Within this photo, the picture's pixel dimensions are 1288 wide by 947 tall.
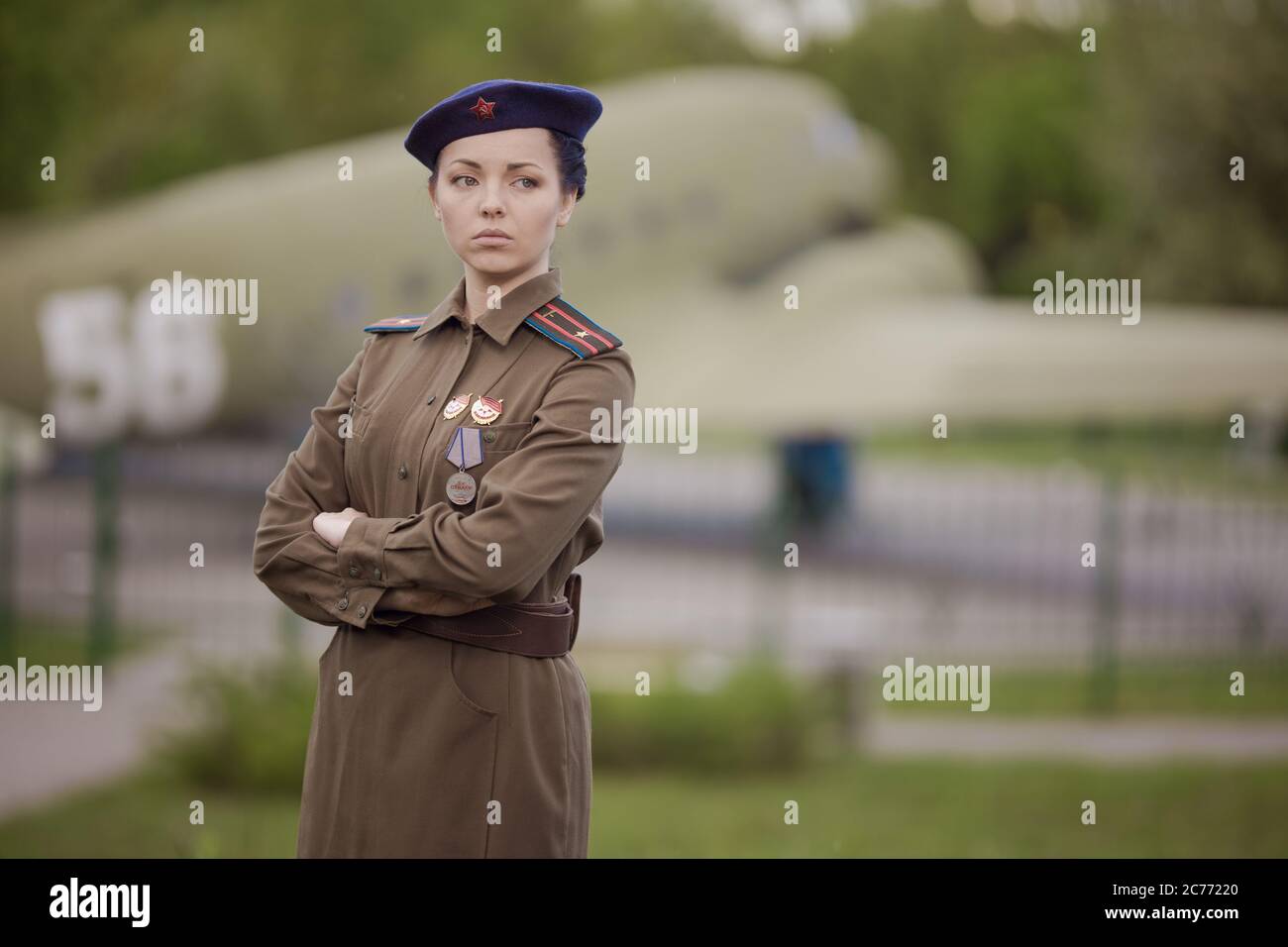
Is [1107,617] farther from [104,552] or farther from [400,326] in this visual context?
[400,326]

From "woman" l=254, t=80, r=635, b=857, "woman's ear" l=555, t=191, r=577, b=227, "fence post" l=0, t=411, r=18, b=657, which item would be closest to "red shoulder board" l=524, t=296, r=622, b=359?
A: "woman" l=254, t=80, r=635, b=857

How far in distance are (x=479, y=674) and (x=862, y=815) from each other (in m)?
4.61

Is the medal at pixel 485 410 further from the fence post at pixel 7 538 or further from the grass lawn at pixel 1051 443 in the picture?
the grass lawn at pixel 1051 443

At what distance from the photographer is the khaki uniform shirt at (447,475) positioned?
2148mm

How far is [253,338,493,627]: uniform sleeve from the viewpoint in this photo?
222 centimetres

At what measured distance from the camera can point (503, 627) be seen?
7.45 ft

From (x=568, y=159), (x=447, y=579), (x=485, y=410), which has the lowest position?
(x=447, y=579)

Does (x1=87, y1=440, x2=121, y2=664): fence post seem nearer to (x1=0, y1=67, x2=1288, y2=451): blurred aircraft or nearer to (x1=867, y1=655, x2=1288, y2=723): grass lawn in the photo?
(x1=0, y1=67, x2=1288, y2=451): blurred aircraft

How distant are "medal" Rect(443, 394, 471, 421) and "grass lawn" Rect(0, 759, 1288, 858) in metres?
3.50

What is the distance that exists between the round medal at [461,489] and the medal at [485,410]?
99mm

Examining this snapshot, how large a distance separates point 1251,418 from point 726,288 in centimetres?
1484

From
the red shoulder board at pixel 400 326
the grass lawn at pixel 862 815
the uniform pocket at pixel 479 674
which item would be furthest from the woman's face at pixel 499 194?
the grass lawn at pixel 862 815

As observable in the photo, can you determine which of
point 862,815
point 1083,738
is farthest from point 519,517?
point 1083,738

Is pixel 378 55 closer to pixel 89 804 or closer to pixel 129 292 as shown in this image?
pixel 129 292
